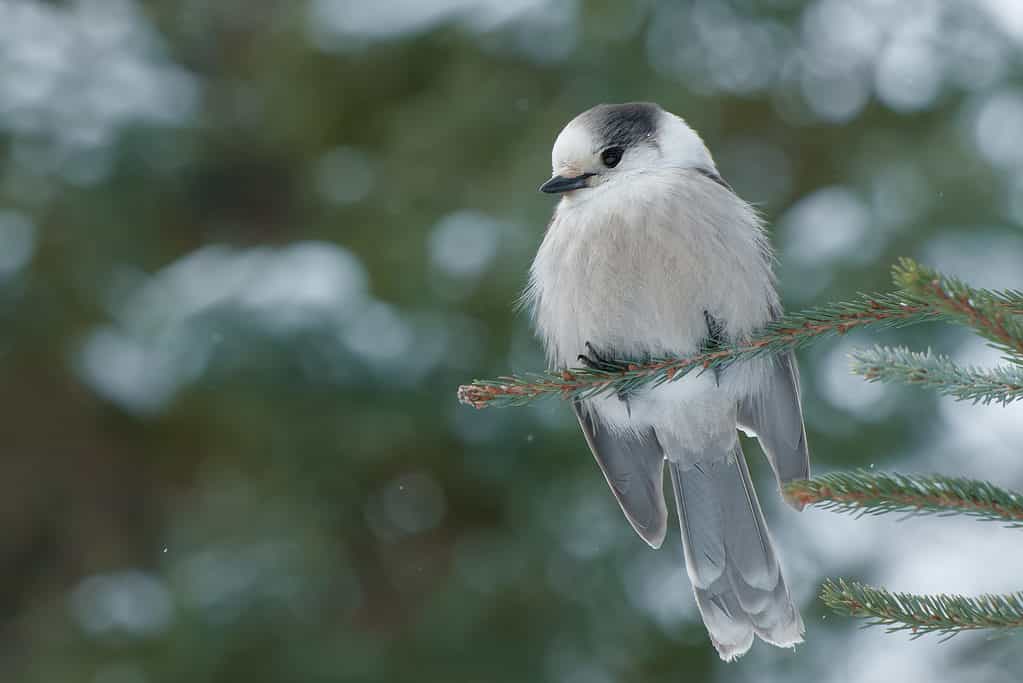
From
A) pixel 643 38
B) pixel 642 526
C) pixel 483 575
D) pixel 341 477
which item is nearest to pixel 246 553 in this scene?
pixel 341 477

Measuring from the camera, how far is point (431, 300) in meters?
4.53

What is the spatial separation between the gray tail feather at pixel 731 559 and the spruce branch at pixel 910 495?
1.20 meters

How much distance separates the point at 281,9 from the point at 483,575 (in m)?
3.41

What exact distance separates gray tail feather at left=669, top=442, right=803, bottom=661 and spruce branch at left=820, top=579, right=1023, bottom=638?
1.13 meters

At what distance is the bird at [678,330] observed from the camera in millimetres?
2535

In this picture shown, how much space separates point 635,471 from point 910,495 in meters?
1.55

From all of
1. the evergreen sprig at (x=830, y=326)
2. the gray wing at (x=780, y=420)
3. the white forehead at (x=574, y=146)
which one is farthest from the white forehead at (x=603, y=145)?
the evergreen sprig at (x=830, y=326)

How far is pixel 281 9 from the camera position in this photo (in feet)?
20.4

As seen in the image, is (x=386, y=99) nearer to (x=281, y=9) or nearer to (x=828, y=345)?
(x=281, y=9)

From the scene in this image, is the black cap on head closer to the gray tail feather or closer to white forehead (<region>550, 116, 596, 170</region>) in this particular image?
white forehead (<region>550, 116, 596, 170</region>)

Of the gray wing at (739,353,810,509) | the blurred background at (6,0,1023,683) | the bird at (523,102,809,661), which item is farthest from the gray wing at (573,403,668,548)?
the blurred background at (6,0,1023,683)

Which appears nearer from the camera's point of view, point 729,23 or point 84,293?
point 729,23

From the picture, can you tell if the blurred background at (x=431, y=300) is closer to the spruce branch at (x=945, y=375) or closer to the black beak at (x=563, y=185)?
the black beak at (x=563, y=185)

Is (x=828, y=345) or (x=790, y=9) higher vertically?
(x=790, y=9)
